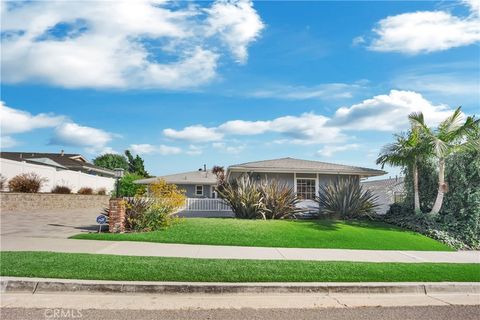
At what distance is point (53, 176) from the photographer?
29.6 metres

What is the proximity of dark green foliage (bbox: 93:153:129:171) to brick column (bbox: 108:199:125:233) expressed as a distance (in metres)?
61.2

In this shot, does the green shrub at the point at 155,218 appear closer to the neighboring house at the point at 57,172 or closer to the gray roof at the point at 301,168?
the gray roof at the point at 301,168

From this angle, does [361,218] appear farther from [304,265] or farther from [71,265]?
[71,265]

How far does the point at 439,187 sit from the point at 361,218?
11.7ft

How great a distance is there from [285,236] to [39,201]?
17.3 metres

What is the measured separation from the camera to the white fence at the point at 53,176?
2467 centimetres

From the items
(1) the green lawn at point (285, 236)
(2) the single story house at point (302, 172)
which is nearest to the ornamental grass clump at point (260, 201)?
(1) the green lawn at point (285, 236)

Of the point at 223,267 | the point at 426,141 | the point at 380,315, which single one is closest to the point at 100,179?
Answer: the point at 426,141

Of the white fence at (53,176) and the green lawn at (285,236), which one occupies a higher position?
the white fence at (53,176)

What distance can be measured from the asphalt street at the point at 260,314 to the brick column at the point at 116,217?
7.58 m

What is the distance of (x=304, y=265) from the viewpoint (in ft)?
28.1

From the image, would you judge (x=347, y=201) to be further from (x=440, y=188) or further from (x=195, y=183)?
(x=195, y=183)

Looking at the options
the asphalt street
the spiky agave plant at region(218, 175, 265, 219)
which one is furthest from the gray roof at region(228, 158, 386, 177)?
the asphalt street

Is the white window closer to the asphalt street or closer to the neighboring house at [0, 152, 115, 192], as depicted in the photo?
the asphalt street
